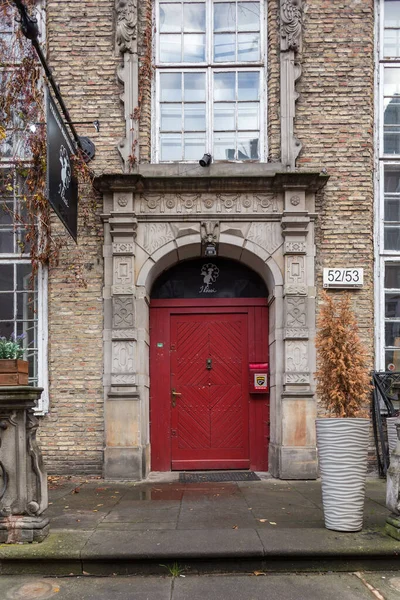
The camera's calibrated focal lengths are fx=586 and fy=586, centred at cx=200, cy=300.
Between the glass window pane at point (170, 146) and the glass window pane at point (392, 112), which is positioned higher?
the glass window pane at point (392, 112)

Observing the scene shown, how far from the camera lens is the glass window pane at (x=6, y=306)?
8.73m

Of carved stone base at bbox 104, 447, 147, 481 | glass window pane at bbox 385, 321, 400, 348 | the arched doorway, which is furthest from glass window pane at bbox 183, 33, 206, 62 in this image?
carved stone base at bbox 104, 447, 147, 481

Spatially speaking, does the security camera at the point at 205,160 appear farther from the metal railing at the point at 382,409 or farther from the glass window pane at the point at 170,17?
the metal railing at the point at 382,409

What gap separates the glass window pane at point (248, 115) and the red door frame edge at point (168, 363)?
269cm

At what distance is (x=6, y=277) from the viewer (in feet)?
28.9

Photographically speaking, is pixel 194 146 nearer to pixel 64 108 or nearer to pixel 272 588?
pixel 64 108

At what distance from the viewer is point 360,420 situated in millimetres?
5656

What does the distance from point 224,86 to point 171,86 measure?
0.82 meters

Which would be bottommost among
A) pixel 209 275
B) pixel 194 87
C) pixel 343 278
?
pixel 343 278

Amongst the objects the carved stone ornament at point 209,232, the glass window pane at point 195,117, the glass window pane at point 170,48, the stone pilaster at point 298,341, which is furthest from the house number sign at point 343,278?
the glass window pane at point 170,48

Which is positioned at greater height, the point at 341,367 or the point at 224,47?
the point at 224,47

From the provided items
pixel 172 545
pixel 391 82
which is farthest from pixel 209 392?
pixel 391 82

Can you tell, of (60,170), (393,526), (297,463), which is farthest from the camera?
(297,463)

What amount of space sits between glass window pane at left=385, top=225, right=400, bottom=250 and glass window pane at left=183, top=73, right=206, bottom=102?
3.51 m
